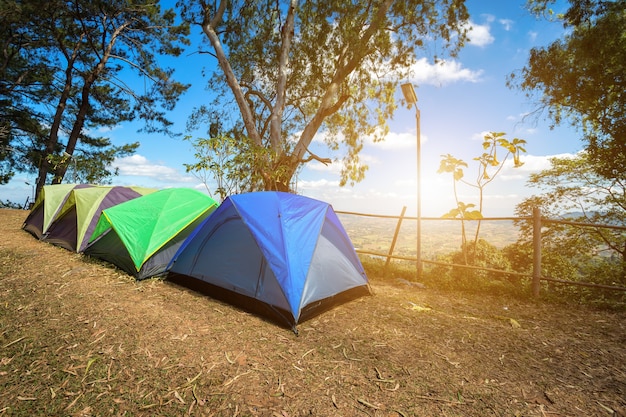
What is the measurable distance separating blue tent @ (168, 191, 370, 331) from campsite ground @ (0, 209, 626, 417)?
0.25 metres

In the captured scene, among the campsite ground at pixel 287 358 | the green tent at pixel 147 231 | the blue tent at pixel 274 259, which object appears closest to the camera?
the campsite ground at pixel 287 358

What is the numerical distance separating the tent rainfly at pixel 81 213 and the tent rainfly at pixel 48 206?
17cm

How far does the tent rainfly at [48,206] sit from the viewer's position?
7535 mm

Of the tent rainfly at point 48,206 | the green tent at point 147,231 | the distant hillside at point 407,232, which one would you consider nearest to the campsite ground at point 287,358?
the green tent at point 147,231

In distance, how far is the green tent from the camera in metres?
5.10

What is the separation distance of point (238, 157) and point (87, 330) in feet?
18.0

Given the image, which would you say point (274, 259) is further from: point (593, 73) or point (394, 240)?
point (593, 73)

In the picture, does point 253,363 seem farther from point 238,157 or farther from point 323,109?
point 323,109

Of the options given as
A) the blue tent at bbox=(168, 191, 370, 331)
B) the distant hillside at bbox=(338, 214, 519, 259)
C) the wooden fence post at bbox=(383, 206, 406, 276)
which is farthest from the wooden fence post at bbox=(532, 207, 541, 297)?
the blue tent at bbox=(168, 191, 370, 331)

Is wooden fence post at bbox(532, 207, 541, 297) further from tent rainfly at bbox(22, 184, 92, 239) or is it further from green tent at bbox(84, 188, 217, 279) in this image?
tent rainfly at bbox(22, 184, 92, 239)

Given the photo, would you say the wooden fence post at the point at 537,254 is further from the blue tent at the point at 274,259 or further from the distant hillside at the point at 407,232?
the blue tent at the point at 274,259

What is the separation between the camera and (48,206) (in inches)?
301

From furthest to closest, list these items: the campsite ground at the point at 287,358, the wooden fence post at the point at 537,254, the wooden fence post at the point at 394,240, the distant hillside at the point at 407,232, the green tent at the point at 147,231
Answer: the wooden fence post at the point at 394,240, the distant hillside at the point at 407,232, the wooden fence post at the point at 537,254, the green tent at the point at 147,231, the campsite ground at the point at 287,358

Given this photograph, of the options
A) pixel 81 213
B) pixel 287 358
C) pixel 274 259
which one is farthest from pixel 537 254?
pixel 81 213
